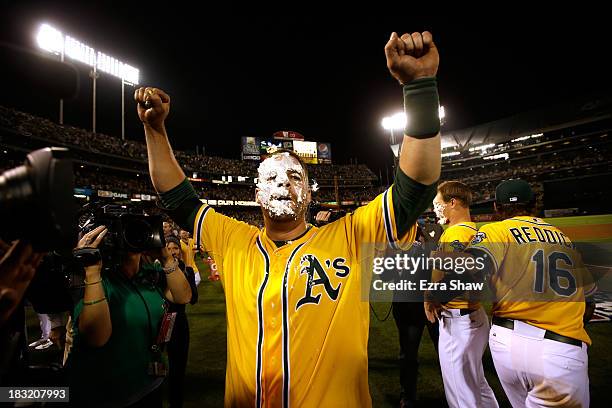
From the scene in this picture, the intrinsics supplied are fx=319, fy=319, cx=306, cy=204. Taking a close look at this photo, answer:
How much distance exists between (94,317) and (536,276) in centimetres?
322

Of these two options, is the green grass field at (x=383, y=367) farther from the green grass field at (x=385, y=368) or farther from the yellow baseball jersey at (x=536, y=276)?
the yellow baseball jersey at (x=536, y=276)

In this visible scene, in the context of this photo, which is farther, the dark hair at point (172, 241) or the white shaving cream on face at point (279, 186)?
the dark hair at point (172, 241)

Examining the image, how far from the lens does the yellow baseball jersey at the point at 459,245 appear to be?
3.15 metres

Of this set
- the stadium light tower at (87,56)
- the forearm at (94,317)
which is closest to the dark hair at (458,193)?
the forearm at (94,317)

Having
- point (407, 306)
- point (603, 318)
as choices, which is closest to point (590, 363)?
point (603, 318)

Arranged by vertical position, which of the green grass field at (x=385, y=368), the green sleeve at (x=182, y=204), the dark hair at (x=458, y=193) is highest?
the dark hair at (x=458, y=193)

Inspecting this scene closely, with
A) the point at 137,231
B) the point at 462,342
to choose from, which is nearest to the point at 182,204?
the point at 137,231

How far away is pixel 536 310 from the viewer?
2.46 meters

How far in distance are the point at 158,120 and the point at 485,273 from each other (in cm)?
272

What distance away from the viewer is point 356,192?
6025cm

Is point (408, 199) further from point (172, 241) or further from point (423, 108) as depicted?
point (172, 241)

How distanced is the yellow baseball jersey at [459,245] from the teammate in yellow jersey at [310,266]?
1.79 m

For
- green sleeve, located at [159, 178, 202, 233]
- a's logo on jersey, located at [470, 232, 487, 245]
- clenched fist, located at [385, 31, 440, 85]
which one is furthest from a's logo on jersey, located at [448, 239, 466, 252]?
green sleeve, located at [159, 178, 202, 233]

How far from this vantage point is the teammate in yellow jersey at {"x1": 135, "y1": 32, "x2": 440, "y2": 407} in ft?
4.35
